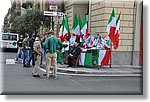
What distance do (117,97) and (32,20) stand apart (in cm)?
3000

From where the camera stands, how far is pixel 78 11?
2042cm

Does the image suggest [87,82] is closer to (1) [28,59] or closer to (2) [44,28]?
(1) [28,59]

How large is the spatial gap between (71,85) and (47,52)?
5.59 feet

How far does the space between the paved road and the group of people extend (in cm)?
45

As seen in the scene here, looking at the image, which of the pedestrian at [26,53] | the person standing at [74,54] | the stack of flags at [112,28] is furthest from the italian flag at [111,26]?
the pedestrian at [26,53]

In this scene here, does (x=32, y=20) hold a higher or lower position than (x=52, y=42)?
higher

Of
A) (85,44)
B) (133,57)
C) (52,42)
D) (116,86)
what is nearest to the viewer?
(116,86)

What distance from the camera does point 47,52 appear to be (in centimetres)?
1090

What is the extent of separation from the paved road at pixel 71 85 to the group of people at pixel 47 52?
453 millimetres

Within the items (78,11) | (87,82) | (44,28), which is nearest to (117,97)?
(87,82)

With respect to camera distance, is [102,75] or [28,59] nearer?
[102,75]

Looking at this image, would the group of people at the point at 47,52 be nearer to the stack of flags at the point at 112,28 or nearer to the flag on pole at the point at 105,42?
the flag on pole at the point at 105,42

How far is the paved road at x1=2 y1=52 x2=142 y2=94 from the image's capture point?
8.69 meters

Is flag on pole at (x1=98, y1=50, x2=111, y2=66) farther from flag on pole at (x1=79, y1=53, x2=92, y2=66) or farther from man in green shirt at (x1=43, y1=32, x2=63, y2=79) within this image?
man in green shirt at (x1=43, y1=32, x2=63, y2=79)
